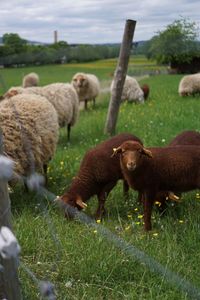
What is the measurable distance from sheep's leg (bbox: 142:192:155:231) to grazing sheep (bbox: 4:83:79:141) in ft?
18.9

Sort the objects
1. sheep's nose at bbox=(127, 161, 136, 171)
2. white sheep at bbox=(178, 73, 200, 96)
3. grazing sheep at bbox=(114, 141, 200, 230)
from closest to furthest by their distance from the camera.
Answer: sheep's nose at bbox=(127, 161, 136, 171) < grazing sheep at bbox=(114, 141, 200, 230) < white sheep at bbox=(178, 73, 200, 96)

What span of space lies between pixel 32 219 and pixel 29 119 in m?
1.87

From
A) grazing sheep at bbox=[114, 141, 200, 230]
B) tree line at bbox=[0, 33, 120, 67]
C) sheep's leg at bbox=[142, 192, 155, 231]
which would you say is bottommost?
sheep's leg at bbox=[142, 192, 155, 231]

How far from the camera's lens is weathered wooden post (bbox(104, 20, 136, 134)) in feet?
28.9

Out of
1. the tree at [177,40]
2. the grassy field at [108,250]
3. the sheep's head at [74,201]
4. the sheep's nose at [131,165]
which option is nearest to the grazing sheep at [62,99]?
the grassy field at [108,250]

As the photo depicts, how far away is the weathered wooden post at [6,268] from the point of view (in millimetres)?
2326

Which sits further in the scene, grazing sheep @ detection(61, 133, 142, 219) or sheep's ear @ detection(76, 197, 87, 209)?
grazing sheep @ detection(61, 133, 142, 219)

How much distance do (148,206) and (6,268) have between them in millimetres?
2697

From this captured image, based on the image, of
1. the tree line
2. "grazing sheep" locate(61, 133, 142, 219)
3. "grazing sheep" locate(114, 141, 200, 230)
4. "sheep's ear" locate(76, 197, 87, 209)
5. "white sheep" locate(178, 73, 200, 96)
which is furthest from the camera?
"white sheep" locate(178, 73, 200, 96)

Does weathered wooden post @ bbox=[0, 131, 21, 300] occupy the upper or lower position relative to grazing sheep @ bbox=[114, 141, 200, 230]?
upper

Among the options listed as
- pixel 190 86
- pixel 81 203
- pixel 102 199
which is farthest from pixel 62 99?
pixel 190 86

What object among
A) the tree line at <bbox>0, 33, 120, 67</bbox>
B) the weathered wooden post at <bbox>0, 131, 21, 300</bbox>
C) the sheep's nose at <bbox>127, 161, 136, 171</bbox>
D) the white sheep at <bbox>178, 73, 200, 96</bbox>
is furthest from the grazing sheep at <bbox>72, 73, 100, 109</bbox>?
the weathered wooden post at <bbox>0, 131, 21, 300</bbox>

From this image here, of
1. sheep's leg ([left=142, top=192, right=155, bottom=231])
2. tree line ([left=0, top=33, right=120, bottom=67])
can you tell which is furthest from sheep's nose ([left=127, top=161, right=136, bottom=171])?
tree line ([left=0, top=33, right=120, bottom=67])

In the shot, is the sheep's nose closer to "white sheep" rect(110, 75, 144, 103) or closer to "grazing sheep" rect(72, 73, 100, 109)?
"grazing sheep" rect(72, 73, 100, 109)
